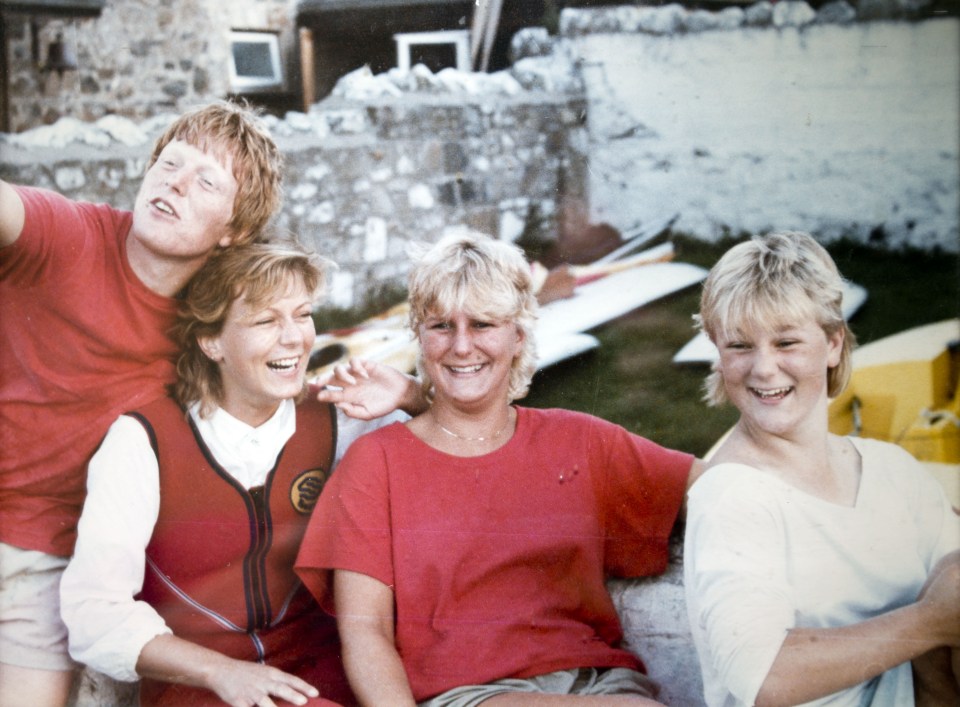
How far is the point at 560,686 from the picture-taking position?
8.64ft

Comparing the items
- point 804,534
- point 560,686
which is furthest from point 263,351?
point 804,534

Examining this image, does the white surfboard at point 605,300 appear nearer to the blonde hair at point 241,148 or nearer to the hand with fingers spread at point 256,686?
the blonde hair at point 241,148

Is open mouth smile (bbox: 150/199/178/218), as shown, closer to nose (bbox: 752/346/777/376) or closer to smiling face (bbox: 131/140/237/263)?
smiling face (bbox: 131/140/237/263)

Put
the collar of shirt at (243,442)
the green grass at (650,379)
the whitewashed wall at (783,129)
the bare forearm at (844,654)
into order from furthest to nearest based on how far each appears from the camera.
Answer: the collar of shirt at (243,442)
the green grass at (650,379)
the whitewashed wall at (783,129)
the bare forearm at (844,654)

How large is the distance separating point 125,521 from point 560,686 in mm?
1331

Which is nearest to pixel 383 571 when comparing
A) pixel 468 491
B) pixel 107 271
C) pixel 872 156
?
pixel 468 491

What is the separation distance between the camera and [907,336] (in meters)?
2.69

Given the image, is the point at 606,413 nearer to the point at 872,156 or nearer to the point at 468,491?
the point at 468,491

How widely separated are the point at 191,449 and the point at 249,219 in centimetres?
71

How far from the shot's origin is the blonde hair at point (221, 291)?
9.53 ft

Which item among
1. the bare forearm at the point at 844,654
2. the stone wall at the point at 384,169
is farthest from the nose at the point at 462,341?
the bare forearm at the point at 844,654

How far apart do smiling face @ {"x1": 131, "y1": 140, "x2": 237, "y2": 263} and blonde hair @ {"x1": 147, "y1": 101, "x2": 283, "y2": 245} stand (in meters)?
0.02

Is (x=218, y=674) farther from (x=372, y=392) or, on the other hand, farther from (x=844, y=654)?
(x=844, y=654)

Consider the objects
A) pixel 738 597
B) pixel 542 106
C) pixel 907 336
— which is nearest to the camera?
pixel 738 597
